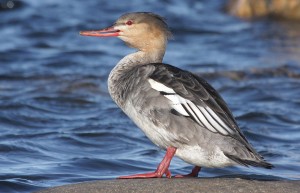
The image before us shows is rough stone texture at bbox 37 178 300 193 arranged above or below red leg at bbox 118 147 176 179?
below

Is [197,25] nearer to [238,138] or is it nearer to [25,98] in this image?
[25,98]

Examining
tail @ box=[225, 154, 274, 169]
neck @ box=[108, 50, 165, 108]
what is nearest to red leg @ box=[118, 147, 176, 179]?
tail @ box=[225, 154, 274, 169]

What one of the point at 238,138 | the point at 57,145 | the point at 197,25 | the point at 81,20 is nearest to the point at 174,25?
the point at 197,25

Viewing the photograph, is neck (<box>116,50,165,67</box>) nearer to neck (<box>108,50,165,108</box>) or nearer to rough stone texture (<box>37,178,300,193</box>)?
neck (<box>108,50,165,108</box>)

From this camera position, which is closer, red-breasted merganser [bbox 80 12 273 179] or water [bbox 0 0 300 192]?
red-breasted merganser [bbox 80 12 273 179]

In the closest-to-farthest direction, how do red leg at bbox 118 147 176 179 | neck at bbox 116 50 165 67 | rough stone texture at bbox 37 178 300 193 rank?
rough stone texture at bbox 37 178 300 193, red leg at bbox 118 147 176 179, neck at bbox 116 50 165 67

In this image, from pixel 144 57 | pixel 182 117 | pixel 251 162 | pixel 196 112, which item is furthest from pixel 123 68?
pixel 251 162

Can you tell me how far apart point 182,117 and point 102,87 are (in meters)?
6.33

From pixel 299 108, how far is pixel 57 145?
4.03m

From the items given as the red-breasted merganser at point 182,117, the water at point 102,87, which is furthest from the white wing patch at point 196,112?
the water at point 102,87

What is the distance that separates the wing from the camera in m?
6.50

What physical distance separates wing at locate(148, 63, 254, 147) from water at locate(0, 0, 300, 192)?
2.24 feet

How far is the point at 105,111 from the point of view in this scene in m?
11.6

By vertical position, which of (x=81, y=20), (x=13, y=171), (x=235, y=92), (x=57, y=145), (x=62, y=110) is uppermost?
(x=81, y=20)
